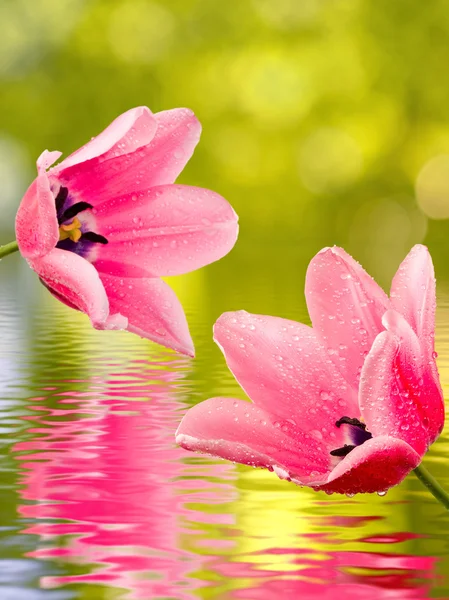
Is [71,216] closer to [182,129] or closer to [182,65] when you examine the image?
[182,129]

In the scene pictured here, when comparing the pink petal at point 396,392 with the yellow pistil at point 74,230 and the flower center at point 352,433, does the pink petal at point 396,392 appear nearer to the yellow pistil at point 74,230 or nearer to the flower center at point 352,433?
the flower center at point 352,433

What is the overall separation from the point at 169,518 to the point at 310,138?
55.8 feet

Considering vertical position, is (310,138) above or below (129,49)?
below

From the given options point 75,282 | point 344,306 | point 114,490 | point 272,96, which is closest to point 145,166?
point 75,282

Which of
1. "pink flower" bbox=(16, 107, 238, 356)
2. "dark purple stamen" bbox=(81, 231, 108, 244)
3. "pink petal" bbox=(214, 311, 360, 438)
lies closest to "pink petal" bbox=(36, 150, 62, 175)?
"pink flower" bbox=(16, 107, 238, 356)

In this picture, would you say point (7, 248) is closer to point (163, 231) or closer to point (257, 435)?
point (163, 231)

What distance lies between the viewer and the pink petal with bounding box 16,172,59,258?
141cm

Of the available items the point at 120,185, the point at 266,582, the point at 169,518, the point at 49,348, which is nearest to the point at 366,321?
the point at 120,185

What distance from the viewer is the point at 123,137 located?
1.40 meters

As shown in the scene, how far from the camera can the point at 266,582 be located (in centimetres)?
164

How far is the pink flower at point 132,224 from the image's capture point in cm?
143

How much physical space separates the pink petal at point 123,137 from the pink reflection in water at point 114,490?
20.6 inches

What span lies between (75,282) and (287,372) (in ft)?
0.98

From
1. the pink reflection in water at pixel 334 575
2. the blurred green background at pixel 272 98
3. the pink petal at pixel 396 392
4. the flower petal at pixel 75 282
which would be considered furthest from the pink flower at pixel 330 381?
Answer: the blurred green background at pixel 272 98
